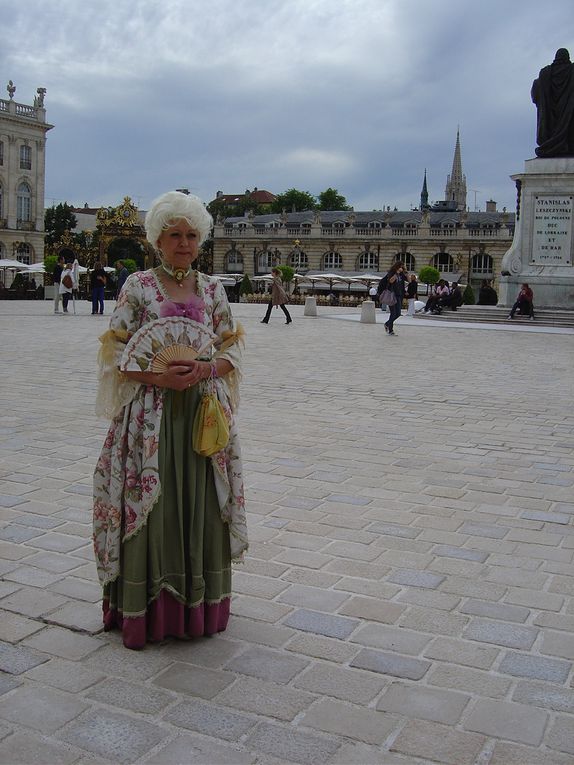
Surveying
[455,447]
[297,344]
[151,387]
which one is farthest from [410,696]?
[297,344]

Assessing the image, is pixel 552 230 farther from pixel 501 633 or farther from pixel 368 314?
pixel 501 633

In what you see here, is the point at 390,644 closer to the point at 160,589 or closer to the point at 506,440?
the point at 160,589

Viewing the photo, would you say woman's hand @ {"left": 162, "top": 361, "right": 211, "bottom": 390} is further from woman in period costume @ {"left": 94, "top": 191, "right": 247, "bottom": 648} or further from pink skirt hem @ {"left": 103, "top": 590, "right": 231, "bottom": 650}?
pink skirt hem @ {"left": 103, "top": 590, "right": 231, "bottom": 650}

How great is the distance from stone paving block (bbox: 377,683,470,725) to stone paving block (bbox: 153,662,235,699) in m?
0.59

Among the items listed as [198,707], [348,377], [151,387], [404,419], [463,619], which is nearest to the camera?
[198,707]

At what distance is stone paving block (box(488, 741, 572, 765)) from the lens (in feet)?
8.57

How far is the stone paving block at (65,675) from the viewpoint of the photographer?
3031 mm

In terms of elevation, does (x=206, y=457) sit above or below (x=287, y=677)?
above

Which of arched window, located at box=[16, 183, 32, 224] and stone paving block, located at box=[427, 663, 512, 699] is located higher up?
arched window, located at box=[16, 183, 32, 224]

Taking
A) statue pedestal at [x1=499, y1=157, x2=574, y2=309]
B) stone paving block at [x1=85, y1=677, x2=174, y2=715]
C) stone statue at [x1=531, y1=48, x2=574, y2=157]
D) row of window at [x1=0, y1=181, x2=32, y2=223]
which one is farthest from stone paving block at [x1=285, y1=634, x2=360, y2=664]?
row of window at [x1=0, y1=181, x2=32, y2=223]

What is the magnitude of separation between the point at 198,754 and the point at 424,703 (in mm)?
849

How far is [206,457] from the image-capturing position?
3406mm

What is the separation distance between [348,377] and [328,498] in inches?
249

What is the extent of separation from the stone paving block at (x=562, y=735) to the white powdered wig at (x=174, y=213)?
7.36 ft
